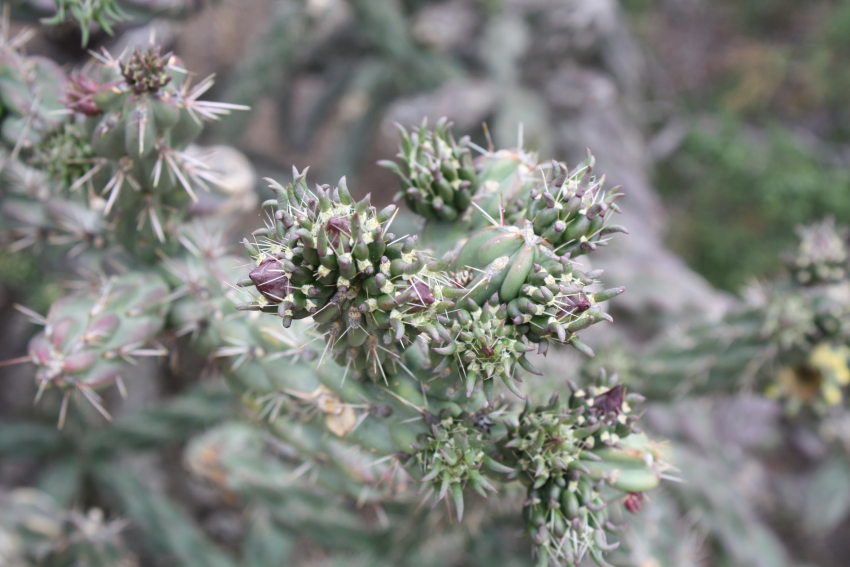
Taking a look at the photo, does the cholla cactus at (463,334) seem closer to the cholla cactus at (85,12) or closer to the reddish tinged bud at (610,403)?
the reddish tinged bud at (610,403)

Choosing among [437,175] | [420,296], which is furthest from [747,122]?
[420,296]

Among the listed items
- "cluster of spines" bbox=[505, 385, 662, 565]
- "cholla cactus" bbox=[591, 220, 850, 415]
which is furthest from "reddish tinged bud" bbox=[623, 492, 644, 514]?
"cholla cactus" bbox=[591, 220, 850, 415]

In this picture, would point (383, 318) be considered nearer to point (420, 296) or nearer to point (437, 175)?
point (420, 296)

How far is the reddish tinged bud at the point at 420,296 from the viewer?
44.4 inches

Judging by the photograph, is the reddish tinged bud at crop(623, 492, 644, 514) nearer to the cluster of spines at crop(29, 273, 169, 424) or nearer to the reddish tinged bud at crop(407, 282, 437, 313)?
the reddish tinged bud at crop(407, 282, 437, 313)

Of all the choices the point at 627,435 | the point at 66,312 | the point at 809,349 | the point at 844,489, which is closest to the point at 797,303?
the point at 809,349

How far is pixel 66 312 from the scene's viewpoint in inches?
64.9

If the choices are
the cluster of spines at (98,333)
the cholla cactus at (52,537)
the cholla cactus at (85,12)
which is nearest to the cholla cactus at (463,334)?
the cluster of spines at (98,333)

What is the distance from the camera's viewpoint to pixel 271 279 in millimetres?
1135

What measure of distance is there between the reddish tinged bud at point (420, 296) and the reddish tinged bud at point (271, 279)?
0.19 m

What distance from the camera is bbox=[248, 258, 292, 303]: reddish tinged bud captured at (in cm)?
113

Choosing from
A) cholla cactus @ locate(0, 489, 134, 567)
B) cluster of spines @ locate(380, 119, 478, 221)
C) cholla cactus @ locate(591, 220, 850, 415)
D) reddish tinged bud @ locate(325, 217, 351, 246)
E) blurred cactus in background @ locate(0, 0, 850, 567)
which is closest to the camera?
reddish tinged bud @ locate(325, 217, 351, 246)

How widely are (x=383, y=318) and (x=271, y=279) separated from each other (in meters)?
0.18

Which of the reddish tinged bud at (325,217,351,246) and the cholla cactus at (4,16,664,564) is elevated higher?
the reddish tinged bud at (325,217,351,246)
